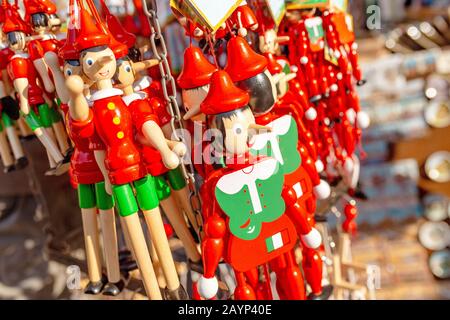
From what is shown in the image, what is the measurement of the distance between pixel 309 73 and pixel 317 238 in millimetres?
587

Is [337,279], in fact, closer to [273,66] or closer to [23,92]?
[273,66]

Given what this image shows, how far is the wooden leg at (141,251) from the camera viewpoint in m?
0.97

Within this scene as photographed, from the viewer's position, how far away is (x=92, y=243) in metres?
1.11

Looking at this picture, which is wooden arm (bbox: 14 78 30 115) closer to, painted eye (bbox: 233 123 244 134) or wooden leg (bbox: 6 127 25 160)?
wooden leg (bbox: 6 127 25 160)

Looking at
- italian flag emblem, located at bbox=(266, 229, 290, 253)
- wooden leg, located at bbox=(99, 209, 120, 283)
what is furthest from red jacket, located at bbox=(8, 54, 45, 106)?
italian flag emblem, located at bbox=(266, 229, 290, 253)

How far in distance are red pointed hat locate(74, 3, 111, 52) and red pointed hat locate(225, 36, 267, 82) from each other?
27 centimetres

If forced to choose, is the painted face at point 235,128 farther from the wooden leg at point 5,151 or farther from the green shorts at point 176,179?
the wooden leg at point 5,151

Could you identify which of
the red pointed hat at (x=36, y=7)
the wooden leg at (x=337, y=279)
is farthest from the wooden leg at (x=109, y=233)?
the wooden leg at (x=337, y=279)

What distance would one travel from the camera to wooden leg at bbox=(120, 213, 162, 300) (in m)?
0.97

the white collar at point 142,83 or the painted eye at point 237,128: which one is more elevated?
the white collar at point 142,83

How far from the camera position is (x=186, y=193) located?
1097 millimetres

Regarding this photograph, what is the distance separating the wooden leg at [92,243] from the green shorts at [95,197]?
0.02m

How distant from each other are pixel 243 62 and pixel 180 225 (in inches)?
18.6
